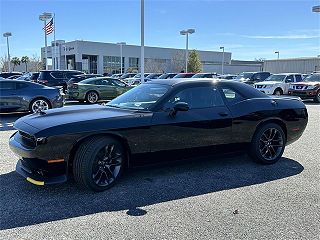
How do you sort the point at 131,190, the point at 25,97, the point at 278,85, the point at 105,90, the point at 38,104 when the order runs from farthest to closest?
the point at 278,85 → the point at 105,90 → the point at 38,104 → the point at 25,97 → the point at 131,190

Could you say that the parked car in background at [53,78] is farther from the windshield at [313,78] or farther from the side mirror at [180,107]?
the side mirror at [180,107]

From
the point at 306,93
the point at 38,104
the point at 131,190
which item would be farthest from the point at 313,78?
the point at 131,190

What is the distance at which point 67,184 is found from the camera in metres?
4.70

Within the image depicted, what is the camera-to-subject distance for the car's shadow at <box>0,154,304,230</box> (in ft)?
12.6

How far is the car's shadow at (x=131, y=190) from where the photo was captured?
12.6 feet

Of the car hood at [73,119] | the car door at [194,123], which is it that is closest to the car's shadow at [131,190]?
the car door at [194,123]

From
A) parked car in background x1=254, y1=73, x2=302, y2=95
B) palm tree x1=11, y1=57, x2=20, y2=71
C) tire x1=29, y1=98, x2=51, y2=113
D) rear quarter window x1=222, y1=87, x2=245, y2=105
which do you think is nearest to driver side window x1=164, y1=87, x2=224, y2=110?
rear quarter window x1=222, y1=87, x2=245, y2=105

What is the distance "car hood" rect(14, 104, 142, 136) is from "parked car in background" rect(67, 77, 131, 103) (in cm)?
1164

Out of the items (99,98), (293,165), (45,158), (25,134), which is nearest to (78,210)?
(45,158)

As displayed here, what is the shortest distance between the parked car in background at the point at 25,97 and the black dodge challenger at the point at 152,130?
6.85 meters

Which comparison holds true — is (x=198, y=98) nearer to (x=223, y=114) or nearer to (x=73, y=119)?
(x=223, y=114)

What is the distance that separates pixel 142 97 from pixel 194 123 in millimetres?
930

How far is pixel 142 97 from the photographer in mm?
5352

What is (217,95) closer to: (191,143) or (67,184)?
(191,143)
